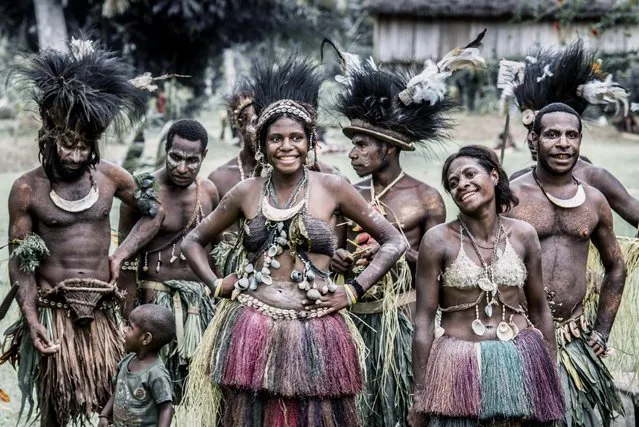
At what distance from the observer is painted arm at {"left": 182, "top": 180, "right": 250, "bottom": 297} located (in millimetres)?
4906

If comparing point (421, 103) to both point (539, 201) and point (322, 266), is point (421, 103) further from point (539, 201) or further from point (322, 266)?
point (322, 266)

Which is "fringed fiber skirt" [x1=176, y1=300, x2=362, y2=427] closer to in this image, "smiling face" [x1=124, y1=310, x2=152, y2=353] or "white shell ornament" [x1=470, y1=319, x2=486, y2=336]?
"smiling face" [x1=124, y1=310, x2=152, y2=353]

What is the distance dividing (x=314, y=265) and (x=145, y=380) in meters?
0.97

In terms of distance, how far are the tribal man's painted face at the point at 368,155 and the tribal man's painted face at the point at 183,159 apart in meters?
0.89

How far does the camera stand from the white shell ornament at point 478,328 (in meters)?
4.66

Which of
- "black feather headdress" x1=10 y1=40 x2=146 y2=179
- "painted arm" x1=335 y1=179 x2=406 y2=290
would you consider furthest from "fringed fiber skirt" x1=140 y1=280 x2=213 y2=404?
"painted arm" x1=335 y1=179 x2=406 y2=290

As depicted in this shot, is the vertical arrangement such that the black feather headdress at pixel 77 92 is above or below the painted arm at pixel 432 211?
above

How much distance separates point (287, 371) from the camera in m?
4.64

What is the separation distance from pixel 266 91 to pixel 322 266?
1.00 m

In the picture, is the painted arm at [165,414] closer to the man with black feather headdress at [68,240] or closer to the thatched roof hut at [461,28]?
the man with black feather headdress at [68,240]

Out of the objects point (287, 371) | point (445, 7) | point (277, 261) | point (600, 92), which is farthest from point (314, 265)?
point (445, 7)

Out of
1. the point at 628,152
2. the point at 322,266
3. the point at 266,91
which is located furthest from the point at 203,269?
the point at 628,152

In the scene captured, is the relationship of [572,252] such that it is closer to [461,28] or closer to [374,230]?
[374,230]

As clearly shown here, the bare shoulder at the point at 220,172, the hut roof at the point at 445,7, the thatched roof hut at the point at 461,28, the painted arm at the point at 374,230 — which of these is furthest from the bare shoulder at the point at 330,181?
the hut roof at the point at 445,7
